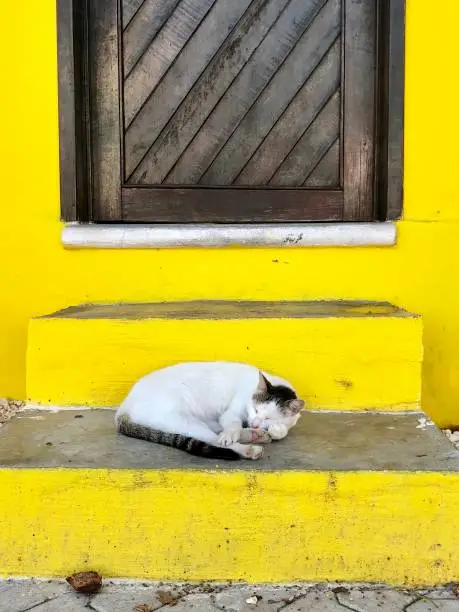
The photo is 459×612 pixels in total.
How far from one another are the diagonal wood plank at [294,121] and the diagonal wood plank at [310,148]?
31 millimetres

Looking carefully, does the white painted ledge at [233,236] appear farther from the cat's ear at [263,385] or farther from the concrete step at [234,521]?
the concrete step at [234,521]

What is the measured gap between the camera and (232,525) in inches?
70.7

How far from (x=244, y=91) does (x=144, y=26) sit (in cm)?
66

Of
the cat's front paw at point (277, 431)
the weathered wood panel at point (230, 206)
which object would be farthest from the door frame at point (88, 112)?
the cat's front paw at point (277, 431)

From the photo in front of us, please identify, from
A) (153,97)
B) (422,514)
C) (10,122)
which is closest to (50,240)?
(10,122)

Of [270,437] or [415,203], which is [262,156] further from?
[270,437]

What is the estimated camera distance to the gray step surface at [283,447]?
6.01 feet

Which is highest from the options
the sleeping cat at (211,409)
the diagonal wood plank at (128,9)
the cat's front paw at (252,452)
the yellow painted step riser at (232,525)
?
the diagonal wood plank at (128,9)

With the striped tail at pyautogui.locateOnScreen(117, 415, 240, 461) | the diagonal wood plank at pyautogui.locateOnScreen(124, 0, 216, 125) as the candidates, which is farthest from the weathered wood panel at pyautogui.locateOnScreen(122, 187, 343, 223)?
the striped tail at pyautogui.locateOnScreen(117, 415, 240, 461)

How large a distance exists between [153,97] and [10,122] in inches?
31.1

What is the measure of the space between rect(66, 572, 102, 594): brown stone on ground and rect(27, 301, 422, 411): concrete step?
82 cm

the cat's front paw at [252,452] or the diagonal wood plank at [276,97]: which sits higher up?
the diagonal wood plank at [276,97]

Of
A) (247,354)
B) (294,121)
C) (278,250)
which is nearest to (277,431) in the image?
(247,354)

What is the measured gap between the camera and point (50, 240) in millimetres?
3201
